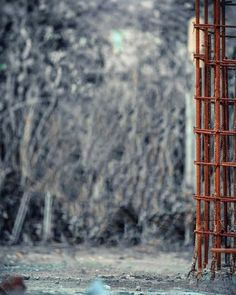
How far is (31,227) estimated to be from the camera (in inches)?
477

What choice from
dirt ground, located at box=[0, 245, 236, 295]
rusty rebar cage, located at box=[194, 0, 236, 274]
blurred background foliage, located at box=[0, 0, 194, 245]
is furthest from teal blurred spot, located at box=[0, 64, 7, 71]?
rusty rebar cage, located at box=[194, 0, 236, 274]

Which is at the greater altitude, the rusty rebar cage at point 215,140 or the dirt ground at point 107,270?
the rusty rebar cage at point 215,140

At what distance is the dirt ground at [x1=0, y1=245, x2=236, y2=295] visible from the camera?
741cm

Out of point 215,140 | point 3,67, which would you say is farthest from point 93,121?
point 215,140

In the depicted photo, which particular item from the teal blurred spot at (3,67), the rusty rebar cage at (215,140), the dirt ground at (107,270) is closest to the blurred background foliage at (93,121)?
the teal blurred spot at (3,67)

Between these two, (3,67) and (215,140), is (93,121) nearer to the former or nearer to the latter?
(3,67)

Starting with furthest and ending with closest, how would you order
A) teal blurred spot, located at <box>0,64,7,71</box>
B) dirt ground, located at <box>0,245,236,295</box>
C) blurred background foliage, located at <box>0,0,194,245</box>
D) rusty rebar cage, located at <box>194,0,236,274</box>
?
teal blurred spot, located at <box>0,64,7,71</box> < blurred background foliage, located at <box>0,0,194,245</box> < rusty rebar cage, located at <box>194,0,236,274</box> < dirt ground, located at <box>0,245,236,295</box>

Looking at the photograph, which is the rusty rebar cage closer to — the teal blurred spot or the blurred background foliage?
the blurred background foliage

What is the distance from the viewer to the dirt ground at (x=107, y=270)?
741 centimetres

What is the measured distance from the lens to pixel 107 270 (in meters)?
9.22

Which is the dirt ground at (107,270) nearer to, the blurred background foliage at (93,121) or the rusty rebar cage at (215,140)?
the rusty rebar cage at (215,140)

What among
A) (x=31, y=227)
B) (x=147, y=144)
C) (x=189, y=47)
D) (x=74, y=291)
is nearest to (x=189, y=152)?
(x=147, y=144)

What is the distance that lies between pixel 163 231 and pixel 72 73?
7.92 ft

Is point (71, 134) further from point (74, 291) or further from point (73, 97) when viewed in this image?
point (74, 291)
